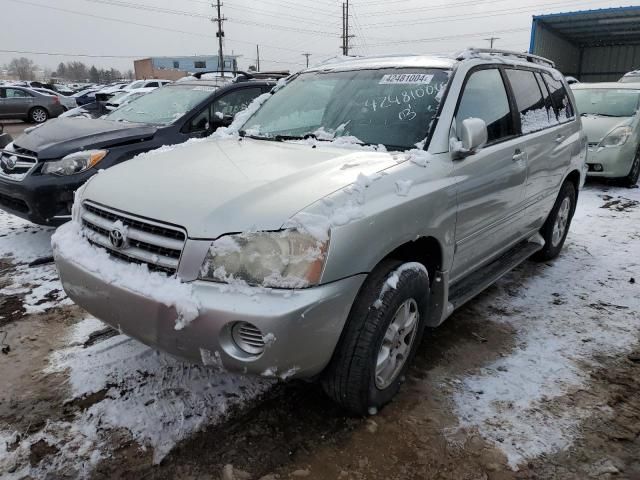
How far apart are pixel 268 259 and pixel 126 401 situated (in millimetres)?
1271

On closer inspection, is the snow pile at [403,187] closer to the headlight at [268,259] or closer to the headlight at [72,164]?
the headlight at [268,259]

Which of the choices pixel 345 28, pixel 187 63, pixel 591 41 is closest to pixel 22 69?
pixel 187 63

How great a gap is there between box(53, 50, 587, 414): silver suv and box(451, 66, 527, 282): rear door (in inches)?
0.6

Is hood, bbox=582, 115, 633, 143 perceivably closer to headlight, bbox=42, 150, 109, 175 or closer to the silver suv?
the silver suv

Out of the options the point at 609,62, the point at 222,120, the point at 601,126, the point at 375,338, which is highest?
the point at 609,62

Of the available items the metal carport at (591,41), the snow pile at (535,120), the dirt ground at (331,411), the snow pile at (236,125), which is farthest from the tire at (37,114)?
the snow pile at (535,120)

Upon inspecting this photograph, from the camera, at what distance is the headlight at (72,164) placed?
15.2 feet

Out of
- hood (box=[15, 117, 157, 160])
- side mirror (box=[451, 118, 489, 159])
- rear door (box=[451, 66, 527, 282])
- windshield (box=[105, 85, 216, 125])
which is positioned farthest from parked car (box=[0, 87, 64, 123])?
side mirror (box=[451, 118, 489, 159])

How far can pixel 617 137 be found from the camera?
26.4 feet

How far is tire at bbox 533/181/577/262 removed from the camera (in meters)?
4.73

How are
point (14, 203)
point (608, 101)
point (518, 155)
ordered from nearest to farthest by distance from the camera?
point (518, 155), point (14, 203), point (608, 101)

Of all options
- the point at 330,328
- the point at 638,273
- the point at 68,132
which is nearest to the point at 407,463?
the point at 330,328

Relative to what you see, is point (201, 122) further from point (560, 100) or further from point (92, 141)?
point (560, 100)

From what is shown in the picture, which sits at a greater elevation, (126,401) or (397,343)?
(397,343)
